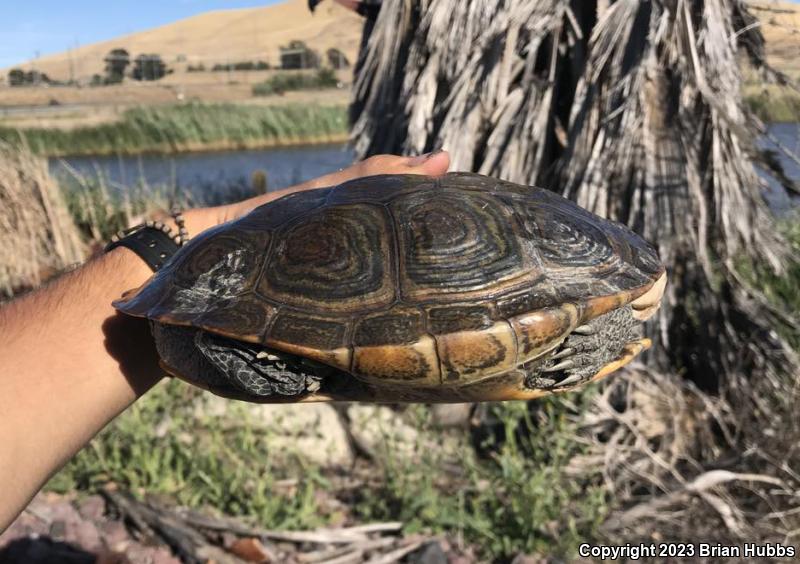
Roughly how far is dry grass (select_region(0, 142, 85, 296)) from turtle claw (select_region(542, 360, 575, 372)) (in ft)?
20.6

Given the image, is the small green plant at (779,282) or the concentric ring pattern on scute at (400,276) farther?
the small green plant at (779,282)

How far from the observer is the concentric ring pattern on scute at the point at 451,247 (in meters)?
2.10

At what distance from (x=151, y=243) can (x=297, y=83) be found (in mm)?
45805

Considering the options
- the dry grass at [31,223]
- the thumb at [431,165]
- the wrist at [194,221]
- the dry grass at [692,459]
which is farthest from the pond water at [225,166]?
the thumb at [431,165]

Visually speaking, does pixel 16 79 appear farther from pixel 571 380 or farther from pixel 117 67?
pixel 571 380

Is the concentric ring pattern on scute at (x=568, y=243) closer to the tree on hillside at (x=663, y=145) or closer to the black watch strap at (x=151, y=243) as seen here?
the black watch strap at (x=151, y=243)

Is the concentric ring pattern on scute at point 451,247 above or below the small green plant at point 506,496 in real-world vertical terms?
above

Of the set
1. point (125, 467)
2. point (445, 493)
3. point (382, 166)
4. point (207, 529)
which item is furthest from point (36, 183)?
point (382, 166)

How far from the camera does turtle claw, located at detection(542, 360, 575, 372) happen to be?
2141 millimetres

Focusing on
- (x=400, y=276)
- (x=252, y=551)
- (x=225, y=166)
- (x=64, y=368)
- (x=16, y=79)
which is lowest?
(x=16, y=79)

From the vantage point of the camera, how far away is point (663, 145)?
498 cm

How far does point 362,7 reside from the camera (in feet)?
22.8

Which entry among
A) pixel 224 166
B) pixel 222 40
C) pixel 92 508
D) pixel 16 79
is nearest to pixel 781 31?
pixel 92 508

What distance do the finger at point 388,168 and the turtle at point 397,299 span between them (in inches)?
9.1
